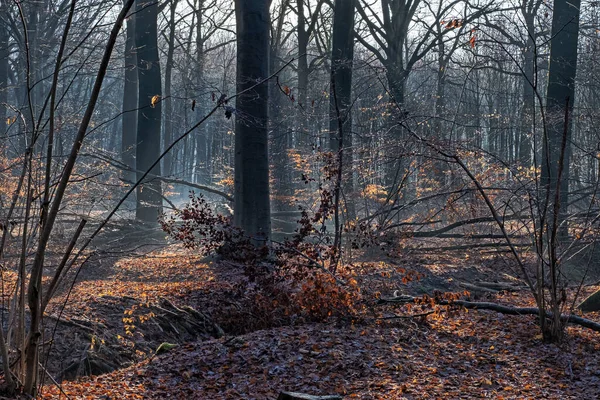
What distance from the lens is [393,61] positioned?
18625 millimetres

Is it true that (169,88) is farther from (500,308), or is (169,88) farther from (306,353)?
(306,353)

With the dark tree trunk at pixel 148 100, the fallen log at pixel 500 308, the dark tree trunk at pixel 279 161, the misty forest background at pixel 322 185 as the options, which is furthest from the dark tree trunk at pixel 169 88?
the fallen log at pixel 500 308

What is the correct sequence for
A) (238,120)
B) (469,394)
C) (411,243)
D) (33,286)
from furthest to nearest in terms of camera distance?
(411,243) < (238,120) < (469,394) < (33,286)

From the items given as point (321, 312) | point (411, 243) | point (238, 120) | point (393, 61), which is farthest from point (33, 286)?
point (393, 61)

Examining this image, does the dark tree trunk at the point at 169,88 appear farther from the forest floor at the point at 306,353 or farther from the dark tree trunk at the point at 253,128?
the forest floor at the point at 306,353

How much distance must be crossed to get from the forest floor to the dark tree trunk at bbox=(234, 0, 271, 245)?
2.92 meters

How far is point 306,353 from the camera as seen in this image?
19.2 ft

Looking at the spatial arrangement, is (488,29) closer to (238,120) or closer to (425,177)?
(425,177)

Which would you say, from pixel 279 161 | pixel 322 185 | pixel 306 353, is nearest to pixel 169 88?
pixel 279 161

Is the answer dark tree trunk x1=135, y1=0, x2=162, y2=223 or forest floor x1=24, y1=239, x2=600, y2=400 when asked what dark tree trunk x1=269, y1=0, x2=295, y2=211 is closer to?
dark tree trunk x1=135, y1=0, x2=162, y2=223

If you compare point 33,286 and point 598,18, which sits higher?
point 598,18

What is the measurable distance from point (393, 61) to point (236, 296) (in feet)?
39.5

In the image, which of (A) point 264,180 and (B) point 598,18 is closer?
(A) point 264,180

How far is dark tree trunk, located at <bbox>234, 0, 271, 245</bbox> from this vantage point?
36.8ft
